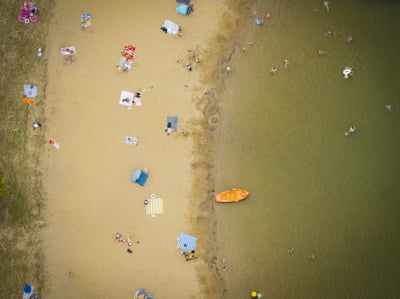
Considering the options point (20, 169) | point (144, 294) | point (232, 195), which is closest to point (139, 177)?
point (232, 195)

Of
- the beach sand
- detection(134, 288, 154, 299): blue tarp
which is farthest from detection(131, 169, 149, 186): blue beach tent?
detection(134, 288, 154, 299): blue tarp

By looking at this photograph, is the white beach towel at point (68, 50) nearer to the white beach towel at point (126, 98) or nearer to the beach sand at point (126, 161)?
the beach sand at point (126, 161)

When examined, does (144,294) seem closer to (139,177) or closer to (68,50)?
(139,177)

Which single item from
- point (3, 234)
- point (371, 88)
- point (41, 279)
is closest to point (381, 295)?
Result: point (371, 88)

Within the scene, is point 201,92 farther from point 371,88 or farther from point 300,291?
point 300,291

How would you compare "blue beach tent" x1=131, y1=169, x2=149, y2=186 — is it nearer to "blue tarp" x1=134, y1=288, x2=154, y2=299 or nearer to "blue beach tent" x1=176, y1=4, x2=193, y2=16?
"blue tarp" x1=134, y1=288, x2=154, y2=299

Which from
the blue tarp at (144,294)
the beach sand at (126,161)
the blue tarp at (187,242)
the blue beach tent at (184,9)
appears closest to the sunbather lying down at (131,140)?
the beach sand at (126,161)
